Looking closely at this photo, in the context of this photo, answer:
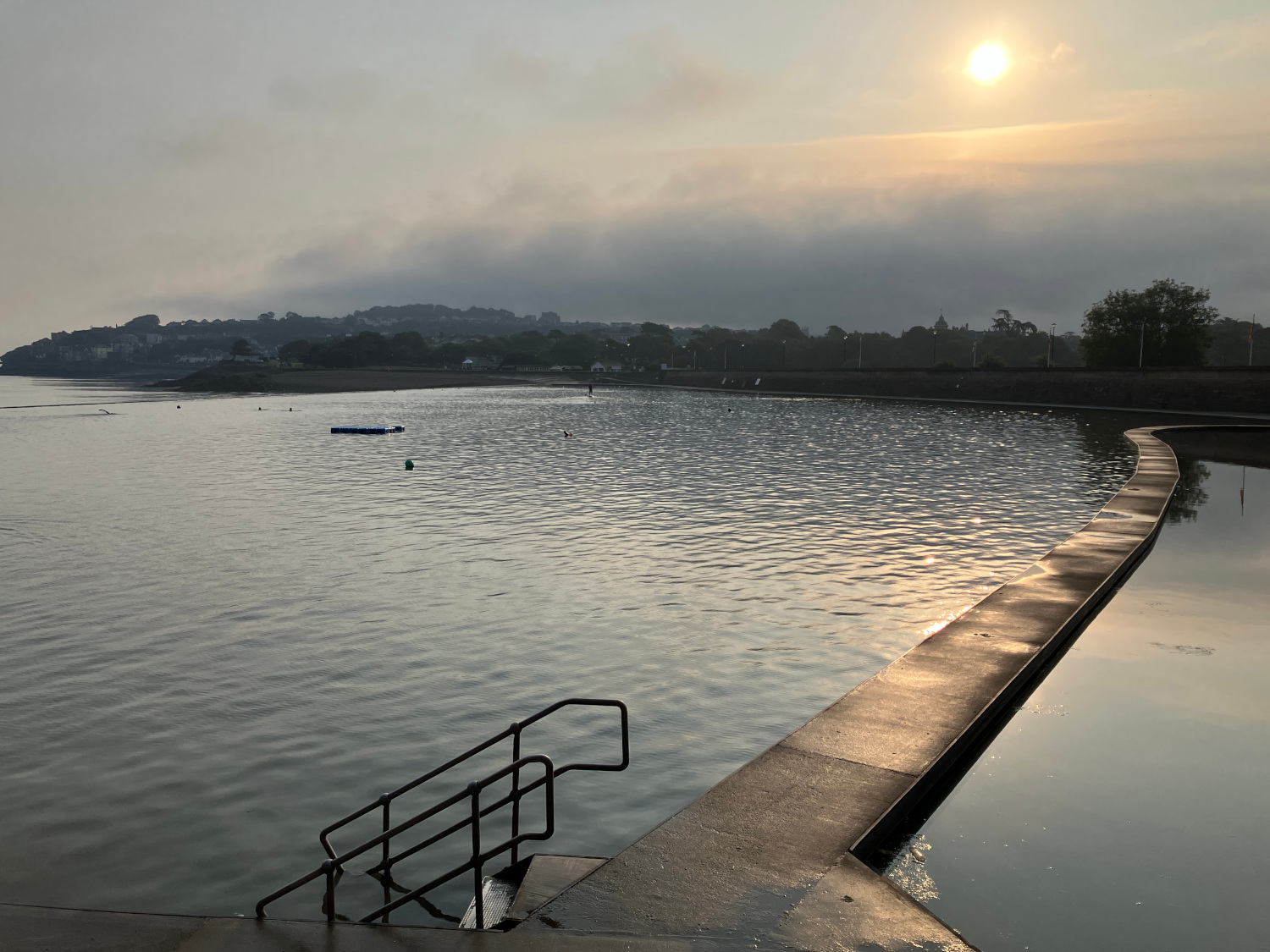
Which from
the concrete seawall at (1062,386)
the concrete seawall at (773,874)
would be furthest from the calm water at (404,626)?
the concrete seawall at (1062,386)

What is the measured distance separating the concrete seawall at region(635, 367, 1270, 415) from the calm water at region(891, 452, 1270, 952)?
65280mm

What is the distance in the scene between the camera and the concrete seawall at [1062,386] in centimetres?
6962

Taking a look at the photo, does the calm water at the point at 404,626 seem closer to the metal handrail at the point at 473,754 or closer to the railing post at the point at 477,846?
the metal handrail at the point at 473,754

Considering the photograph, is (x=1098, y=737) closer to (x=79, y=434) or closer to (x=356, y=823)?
(x=356, y=823)

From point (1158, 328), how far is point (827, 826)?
4312 inches

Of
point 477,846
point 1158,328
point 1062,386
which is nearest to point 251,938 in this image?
point 477,846

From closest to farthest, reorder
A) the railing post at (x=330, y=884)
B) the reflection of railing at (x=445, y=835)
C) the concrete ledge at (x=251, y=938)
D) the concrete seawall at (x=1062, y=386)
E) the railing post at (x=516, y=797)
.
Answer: the concrete ledge at (x=251, y=938) < the railing post at (x=330, y=884) < the reflection of railing at (x=445, y=835) < the railing post at (x=516, y=797) < the concrete seawall at (x=1062, y=386)

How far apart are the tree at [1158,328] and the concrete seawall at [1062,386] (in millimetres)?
15457

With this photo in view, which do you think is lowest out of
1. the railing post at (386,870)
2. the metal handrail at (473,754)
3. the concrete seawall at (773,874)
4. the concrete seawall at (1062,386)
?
the railing post at (386,870)

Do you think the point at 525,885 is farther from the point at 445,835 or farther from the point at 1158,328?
the point at 1158,328

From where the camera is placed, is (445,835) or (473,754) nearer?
(445,835)

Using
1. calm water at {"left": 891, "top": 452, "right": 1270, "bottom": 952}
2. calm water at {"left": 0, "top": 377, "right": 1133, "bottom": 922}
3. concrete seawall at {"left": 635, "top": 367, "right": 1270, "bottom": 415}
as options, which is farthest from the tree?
calm water at {"left": 891, "top": 452, "right": 1270, "bottom": 952}

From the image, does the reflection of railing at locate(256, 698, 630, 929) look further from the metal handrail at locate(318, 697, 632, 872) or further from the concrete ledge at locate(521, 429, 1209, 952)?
the concrete ledge at locate(521, 429, 1209, 952)

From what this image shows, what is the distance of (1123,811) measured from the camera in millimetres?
8312
